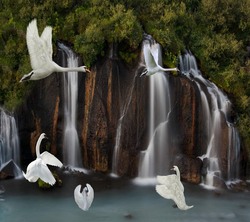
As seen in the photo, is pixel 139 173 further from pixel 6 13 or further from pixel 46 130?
pixel 6 13

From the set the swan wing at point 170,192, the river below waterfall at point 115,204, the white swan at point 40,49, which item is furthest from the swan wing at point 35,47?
the river below waterfall at point 115,204

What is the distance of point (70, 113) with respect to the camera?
1557 cm

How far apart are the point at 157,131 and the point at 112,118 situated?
1393 mm

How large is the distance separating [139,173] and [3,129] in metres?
4.23

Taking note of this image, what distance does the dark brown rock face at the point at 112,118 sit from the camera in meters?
15.0

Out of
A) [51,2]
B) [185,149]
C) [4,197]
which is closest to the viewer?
[4,197]

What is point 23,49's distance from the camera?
1575cm

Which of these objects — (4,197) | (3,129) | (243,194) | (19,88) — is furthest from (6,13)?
(243,194)

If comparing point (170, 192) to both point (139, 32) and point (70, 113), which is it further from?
point (139, 32)

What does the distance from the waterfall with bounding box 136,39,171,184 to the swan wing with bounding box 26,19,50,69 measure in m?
6.46

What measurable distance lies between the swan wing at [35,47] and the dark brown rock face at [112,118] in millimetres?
6241

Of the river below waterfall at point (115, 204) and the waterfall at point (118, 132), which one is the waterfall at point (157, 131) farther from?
the river below waterfall at point (115, 204)

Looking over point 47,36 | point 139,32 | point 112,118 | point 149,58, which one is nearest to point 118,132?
point 112,118

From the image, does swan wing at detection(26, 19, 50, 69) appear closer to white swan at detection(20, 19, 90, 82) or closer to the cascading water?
white swan at detection(20, 19, 90, 82)
